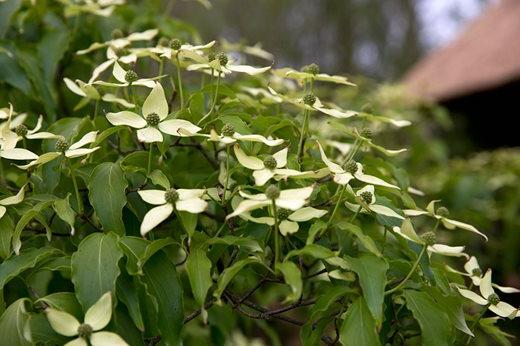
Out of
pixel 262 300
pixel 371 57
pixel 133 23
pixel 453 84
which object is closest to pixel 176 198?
pixel 133 23

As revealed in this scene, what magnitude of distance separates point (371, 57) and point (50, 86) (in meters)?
11.2

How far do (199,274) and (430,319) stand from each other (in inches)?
12.4

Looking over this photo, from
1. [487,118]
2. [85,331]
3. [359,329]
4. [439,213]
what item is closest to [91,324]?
[85,331]

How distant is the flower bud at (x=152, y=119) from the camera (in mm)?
979

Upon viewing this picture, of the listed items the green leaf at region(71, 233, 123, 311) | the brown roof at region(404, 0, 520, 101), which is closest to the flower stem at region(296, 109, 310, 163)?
the green leaf at region(71, 233, 123, 311)

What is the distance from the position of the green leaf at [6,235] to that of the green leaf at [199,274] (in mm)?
254

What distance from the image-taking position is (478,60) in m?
5.39

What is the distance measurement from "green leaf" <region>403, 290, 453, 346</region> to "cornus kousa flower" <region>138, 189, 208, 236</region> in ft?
1.02

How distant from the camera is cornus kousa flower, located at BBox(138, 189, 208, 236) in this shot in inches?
34.1

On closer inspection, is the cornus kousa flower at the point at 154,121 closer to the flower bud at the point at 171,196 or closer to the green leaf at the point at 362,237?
the flower bud at the point at 171,196

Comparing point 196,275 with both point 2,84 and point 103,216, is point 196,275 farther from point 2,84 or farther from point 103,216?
point 2,84

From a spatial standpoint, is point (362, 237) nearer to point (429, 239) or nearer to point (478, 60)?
point (429, 239)

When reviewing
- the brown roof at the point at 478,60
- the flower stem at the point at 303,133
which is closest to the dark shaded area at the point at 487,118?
the brown roof at the point at 478,60

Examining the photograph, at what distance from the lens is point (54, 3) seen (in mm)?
1621
